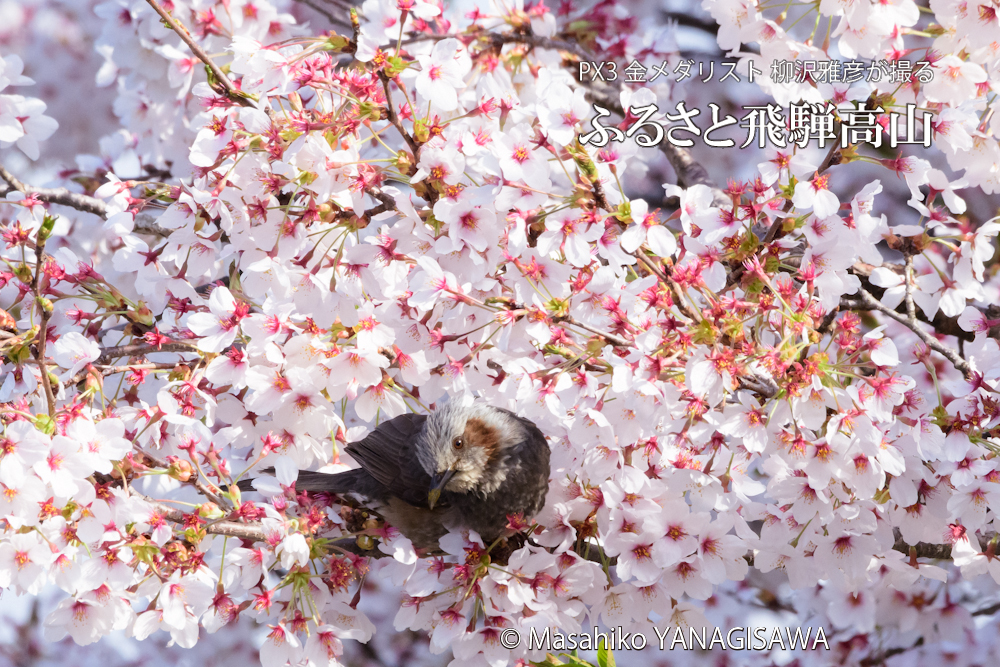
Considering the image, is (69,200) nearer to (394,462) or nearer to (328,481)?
(328,481)

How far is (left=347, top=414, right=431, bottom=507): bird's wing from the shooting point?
2.70 meters

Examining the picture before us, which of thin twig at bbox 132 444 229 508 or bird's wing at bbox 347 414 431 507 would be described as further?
bird's wing at bbox 347 414 431 507

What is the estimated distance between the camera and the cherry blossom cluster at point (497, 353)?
1.91 metres

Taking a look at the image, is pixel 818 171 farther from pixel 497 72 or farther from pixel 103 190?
pixel 103 190

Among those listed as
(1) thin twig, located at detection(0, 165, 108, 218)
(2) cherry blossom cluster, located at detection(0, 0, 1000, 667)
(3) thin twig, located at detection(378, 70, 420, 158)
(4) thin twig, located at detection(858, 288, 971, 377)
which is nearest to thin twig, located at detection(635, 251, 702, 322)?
(2) cherry blossom cluster, located at detection(0, 0, 1000, 667)

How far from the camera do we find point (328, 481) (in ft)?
8.96

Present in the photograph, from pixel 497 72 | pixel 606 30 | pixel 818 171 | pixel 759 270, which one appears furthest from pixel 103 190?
pixel 606 30

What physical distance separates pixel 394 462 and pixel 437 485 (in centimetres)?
22

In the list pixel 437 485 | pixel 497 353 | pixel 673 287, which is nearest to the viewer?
Result: pixel 673 287

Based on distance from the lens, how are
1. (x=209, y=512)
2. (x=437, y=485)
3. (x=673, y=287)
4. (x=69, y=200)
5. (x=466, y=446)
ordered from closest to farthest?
(x=673, y=287) < (x=209, y=512) < (x=437, y=485) < (x=466, y=446) < (x=69, y=200)

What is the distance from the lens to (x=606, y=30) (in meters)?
4.04

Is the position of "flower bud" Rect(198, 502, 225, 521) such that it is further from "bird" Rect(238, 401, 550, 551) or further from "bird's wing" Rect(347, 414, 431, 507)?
"bird's wing" Rect(347, 414, 431, 507)

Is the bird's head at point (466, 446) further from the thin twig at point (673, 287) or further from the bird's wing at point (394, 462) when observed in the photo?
the thin twig at point (673, 287)

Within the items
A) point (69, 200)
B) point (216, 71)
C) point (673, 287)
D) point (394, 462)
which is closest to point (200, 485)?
point (394, 462)
